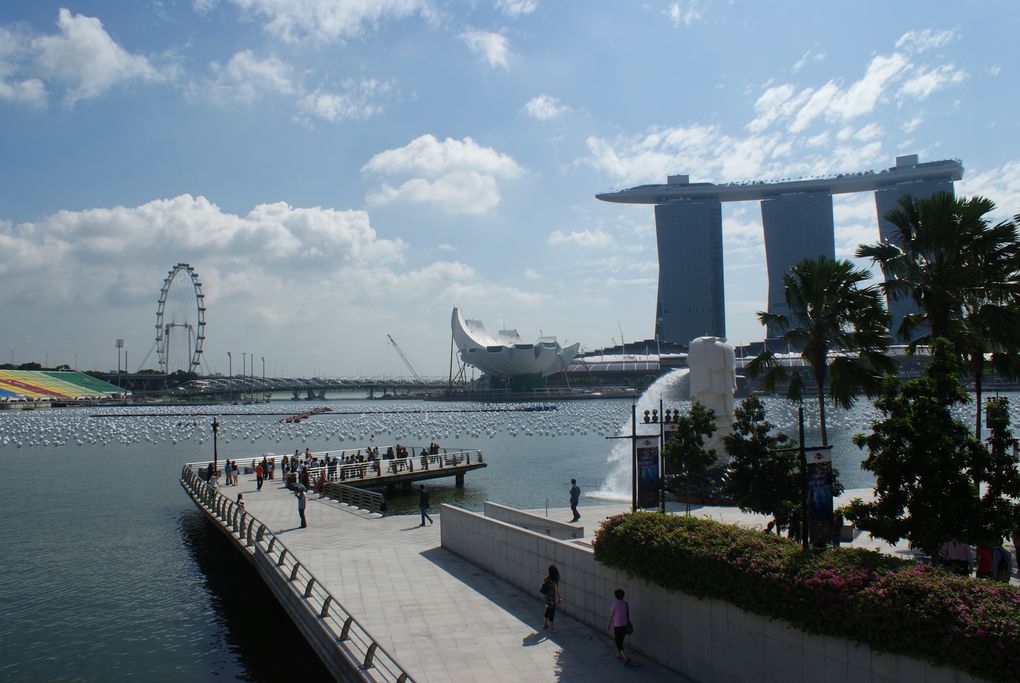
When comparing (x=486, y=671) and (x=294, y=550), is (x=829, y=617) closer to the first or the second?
(x=486, y=671)

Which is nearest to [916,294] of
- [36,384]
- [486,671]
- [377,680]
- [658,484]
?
[658,484]

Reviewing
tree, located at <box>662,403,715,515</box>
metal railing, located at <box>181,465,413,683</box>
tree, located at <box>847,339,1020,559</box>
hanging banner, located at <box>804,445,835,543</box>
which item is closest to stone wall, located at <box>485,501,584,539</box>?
tree, located at <box>662,403,715,515</box>

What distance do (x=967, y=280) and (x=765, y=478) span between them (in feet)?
18.0

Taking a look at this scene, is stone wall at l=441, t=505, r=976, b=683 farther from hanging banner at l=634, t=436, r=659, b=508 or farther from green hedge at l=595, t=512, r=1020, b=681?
hanging banner at l=634, t=436, r=659, b=508

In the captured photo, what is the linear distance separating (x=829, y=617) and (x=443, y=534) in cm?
1165

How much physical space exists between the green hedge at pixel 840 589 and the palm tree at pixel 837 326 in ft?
23.9

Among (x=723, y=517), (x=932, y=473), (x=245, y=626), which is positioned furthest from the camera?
(x=723, y=517)

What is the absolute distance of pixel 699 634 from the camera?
32.4ft

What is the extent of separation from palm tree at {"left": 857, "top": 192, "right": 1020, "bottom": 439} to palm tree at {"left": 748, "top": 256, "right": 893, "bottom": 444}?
1060 millimetres

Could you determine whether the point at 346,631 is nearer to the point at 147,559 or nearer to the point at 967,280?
the point at 967,280

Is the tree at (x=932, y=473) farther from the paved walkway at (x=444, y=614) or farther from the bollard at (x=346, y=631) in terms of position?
the bollard at (x=346, y=631)

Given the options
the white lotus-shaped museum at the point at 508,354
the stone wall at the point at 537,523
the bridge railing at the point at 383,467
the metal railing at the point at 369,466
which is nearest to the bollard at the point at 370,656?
the stone wall at the point at 537,523

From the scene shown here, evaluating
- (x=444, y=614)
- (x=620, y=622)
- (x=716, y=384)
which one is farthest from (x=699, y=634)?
(x=716, y=384)

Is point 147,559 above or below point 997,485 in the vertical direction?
below
